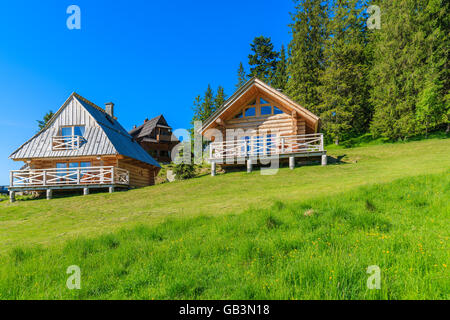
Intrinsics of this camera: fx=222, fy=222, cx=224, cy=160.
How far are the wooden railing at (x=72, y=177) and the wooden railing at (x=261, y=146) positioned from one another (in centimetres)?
812

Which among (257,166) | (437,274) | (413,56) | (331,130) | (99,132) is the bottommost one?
(437,274)

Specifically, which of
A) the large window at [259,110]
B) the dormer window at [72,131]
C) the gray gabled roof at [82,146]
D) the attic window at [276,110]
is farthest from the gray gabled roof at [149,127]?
the attic window at [276,110]

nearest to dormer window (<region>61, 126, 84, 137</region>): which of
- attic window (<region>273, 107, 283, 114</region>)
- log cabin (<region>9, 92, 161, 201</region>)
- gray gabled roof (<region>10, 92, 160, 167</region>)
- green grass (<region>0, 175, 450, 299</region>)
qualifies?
log cabin (<region>9, 92, 161, 201</region>)

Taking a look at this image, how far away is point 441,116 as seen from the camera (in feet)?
80.6

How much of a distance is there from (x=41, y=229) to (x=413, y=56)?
123ft

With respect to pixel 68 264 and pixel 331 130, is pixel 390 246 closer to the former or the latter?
pixel 68 264

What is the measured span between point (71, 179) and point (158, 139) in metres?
23.9

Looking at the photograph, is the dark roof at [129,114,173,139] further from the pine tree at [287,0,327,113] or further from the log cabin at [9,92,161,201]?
the pine tree at [287,0,327,113]

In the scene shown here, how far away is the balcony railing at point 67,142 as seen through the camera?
62.8 ft

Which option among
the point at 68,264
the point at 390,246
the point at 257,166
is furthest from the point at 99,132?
the point at 390,246

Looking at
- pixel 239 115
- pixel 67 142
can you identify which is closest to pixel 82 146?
pixel 67 142

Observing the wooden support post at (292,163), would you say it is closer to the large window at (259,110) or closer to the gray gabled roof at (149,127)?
the large window at (259,110)

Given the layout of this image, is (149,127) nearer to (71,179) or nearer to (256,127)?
(71,179)

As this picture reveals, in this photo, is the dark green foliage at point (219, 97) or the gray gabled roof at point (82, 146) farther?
the dark green foliage at point (219, 97)
